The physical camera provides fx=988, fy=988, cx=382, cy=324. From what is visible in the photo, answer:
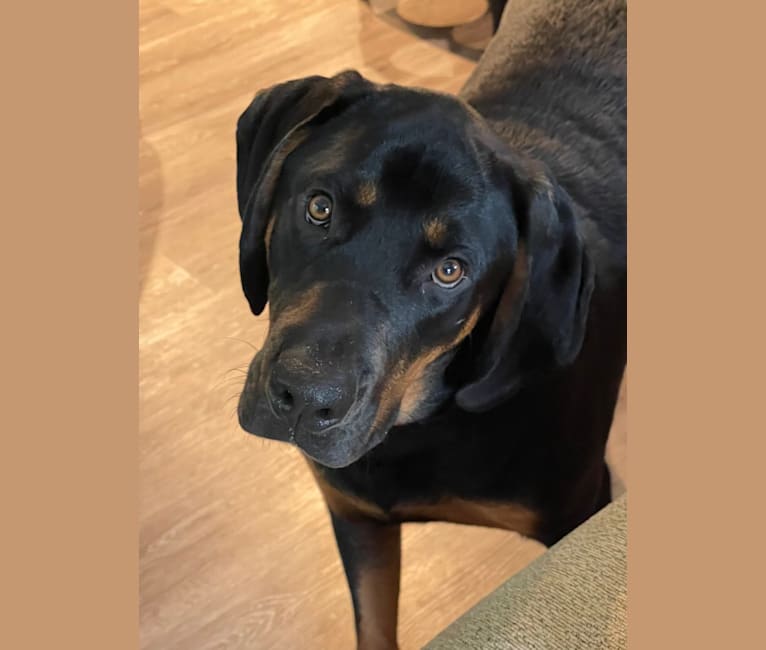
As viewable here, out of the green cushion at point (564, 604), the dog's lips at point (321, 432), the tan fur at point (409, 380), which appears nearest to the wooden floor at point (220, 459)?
the tan fur at point (409, 380)

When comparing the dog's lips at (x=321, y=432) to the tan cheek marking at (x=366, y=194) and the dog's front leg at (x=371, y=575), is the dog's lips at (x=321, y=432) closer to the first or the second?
the tan cheek marking at (x=366, y=194)

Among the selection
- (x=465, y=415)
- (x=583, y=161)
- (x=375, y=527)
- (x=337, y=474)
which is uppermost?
(x=583, y=161)

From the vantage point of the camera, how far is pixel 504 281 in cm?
135

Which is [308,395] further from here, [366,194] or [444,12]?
[444,12]

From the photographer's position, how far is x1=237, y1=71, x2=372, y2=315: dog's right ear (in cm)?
140

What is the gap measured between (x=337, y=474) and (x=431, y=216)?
1.81ft

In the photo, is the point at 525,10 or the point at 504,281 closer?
the point at 504,281

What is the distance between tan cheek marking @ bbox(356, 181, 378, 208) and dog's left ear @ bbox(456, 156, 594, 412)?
18 centimetres

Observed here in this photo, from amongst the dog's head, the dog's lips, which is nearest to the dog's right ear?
the dog's head

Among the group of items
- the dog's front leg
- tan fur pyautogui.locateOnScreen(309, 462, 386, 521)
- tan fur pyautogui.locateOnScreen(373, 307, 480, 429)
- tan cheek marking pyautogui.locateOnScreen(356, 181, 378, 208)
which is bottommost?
the dog's front leg

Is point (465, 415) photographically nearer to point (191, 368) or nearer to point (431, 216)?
point (431, 216)

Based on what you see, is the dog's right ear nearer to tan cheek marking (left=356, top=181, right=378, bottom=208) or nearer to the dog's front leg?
tan cheek marking (left=356, top=181, right=378, bottom=208)

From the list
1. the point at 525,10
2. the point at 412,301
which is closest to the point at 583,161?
the point at 525,10

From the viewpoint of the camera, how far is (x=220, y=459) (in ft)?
7.29
